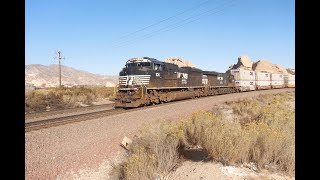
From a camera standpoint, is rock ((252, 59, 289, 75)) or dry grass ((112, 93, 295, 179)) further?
rock ((252, 59, 289, 75))

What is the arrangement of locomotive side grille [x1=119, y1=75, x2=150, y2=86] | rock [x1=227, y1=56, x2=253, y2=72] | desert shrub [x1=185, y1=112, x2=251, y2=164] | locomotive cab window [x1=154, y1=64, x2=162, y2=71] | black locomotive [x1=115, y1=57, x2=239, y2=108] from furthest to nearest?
rock [x1=227, y1=56, x2=253, y2=72], locomotive cab window [x1=154, y1=64, x2=162, y2=71], locomotive side grille [x1=119, y1=75, x2=150, y2=86], black locomotive [x1=115, y1=57, x2=239, y2=108], desert shrub [x1=185, y1=112, x2=251, y2=164]

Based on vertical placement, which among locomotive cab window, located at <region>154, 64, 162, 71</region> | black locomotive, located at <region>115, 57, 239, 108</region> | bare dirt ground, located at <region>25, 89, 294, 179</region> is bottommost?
bare dirt ground, located at <region>25, 89, 294, 179</region>

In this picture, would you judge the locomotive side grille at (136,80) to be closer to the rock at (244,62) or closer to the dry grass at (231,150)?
the dry grass at (231,150)

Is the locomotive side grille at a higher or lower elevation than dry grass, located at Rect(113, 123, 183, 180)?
higher

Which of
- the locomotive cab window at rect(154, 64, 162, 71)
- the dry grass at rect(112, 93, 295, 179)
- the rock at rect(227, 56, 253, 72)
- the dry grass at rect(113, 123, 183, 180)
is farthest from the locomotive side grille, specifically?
the rock at rect(227, 56, 253, 72)

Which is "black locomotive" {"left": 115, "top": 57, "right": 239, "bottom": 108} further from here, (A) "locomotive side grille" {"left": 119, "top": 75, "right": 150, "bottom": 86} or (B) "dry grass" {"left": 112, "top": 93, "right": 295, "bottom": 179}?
(B) "dry grass" {"left": 112, "top": 93, "right": 295, "bottom": 179}

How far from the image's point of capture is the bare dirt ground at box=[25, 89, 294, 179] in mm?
6773

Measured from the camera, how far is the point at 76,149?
8367 millimetres

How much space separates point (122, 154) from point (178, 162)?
2202mm

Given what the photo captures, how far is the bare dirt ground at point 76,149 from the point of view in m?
6.77

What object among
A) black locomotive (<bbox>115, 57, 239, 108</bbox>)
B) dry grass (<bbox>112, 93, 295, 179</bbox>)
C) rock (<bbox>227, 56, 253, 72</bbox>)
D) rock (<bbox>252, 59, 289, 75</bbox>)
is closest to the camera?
dry grass (<bbox>112, 93, 295, 179</bbox>)

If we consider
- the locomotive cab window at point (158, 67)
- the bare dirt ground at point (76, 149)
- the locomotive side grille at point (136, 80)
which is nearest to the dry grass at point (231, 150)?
the bare dirt ground at point (76, 149)

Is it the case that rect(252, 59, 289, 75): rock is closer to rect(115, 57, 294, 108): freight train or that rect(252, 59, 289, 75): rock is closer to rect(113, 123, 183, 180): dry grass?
rect(115, 57, 294, 108): freight train
